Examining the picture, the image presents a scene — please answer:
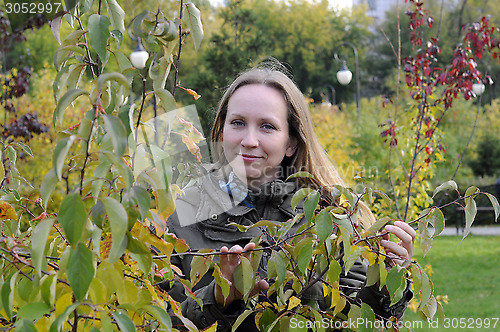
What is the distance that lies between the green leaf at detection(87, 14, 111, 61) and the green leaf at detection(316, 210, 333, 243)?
1.70 feet

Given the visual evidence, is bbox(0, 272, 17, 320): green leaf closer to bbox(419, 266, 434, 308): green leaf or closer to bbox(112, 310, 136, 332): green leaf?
bbox(112, 310, 136, 332): green leaf

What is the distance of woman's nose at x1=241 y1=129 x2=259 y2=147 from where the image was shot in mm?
1920

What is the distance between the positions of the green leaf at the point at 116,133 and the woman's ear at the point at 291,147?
1478 mm

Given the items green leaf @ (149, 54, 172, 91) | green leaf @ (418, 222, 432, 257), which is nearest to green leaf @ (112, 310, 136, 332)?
green leaf @ (149, 54, 172, 91)

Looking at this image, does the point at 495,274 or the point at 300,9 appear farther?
the point at 300,9

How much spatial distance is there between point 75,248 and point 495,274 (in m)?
9.78

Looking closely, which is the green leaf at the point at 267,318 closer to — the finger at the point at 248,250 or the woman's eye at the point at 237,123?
the finger at the point at 248,250

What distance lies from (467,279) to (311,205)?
883 centimetres

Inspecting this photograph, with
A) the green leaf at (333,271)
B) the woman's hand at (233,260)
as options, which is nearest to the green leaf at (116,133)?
the woman's hand at (233,260)

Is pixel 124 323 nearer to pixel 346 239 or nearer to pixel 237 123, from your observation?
pixel 346 239

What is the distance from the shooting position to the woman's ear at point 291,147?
2.24 meters

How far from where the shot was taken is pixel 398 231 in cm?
139

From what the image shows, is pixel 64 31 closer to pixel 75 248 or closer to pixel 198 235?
pixel 75 248

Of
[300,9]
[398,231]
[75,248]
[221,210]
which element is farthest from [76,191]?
[300,9]
